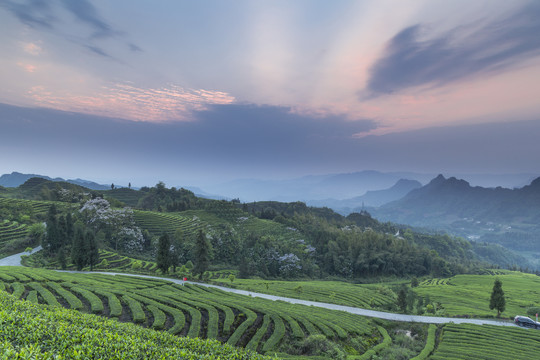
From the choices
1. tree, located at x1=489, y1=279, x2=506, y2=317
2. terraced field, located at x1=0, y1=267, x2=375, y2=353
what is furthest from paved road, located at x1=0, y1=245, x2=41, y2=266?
tree, located at x1=489, y1=279, x2=506, y2=317

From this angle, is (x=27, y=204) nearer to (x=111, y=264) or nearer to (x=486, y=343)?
(x=111, y=264)

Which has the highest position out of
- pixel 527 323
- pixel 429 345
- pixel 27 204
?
pixel 27 204

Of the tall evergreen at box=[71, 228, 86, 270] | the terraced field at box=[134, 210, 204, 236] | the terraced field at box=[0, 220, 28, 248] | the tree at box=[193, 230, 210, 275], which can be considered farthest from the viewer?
the terraced field at box=[134, 210, 204, 236]

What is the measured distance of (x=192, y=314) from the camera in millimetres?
25141

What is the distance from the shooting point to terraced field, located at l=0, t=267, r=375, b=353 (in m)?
23.2

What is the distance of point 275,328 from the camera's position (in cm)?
2477

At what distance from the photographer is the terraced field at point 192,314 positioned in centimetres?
2316

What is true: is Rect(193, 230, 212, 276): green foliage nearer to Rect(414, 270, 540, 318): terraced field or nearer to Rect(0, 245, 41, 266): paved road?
Rect(0, 245, 41, 266): paved road

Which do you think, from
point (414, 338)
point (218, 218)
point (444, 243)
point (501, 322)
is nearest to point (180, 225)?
point (218, 218)

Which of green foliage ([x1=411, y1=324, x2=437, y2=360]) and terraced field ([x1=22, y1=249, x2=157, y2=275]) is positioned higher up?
green foliage ([x1=411, y1=324, x2=437, y2=360])

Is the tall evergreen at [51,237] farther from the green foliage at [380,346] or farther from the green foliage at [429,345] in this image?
the green foliage at [429,345]

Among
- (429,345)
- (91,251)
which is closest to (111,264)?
(91,251)

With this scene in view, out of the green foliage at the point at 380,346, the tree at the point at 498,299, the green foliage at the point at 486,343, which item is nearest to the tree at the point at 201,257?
the green foliage at the point at 380,346

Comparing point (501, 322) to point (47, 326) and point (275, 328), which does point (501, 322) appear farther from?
point (47, 326)
